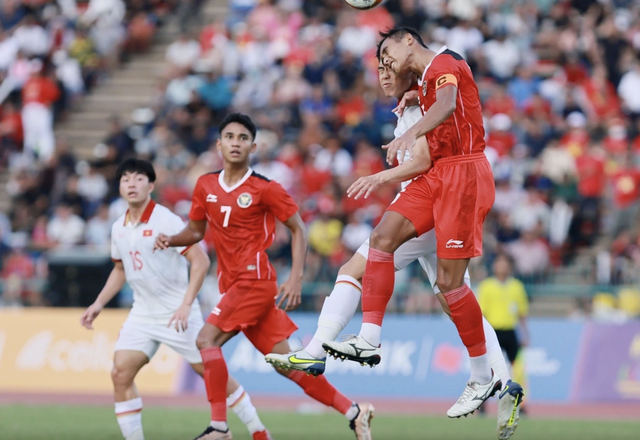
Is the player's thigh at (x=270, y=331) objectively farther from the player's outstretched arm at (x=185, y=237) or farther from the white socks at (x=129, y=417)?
the white socks at (x=129, y=417)

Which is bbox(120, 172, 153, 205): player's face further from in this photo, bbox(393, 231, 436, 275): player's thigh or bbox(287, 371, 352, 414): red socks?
bbox(393, 231, 436, 275): player's thigh

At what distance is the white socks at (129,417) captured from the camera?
33.4 feet

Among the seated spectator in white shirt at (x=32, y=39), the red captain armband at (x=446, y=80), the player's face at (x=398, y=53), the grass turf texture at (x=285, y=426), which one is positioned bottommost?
the grass turf texture at (x=285, y=426)

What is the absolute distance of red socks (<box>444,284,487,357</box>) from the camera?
8531 mm

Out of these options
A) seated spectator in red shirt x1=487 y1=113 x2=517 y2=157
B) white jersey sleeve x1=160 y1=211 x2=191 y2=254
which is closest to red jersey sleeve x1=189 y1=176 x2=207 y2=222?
white jersey sleeve x1=160 y1=211 x2=191 y2=254

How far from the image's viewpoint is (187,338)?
10.6 meters

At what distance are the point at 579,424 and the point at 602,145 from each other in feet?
22.4

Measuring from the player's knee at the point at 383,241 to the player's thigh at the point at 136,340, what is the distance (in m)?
2.96

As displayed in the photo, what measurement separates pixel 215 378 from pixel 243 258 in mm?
1132

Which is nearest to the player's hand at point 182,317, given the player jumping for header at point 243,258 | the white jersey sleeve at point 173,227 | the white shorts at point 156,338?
the player jumping for header at point 243,258

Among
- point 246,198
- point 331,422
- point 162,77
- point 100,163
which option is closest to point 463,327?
point 246,198

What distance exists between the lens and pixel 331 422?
1446 cm

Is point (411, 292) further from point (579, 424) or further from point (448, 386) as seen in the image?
point (579, 424)

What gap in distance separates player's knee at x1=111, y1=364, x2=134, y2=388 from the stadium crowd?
8.04 meters
